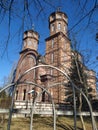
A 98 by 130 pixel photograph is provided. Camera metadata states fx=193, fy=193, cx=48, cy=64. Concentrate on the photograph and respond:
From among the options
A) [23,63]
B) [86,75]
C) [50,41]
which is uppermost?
[50,41]

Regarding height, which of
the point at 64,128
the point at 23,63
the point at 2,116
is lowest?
the point at 64,128

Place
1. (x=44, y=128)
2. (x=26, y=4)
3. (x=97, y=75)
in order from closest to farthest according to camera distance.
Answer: (x=26, y=4) → (x=97, y=75) → (x=44, y=128)

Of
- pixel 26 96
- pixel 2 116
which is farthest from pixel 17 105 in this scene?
pixel 26 96

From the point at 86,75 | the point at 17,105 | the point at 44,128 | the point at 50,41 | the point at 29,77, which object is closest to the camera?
the point at 44,128

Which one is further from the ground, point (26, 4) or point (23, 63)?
point (23, 63)

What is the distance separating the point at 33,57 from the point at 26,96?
337 inches

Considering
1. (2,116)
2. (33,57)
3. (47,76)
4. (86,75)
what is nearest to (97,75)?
(86,75)

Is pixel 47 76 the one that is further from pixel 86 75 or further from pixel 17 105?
pixel 86 75

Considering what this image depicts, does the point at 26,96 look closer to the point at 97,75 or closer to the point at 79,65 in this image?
the point at 79,65

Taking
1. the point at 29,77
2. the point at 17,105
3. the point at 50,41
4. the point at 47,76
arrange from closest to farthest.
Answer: the point at 17,105 → the point at 47,76 → the point at 29,77 → the point at 50,41

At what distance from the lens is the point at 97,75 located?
13.9 meters

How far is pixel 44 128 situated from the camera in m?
14.9

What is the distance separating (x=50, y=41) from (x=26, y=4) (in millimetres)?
38268

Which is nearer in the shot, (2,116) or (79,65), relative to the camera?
(2,116)
